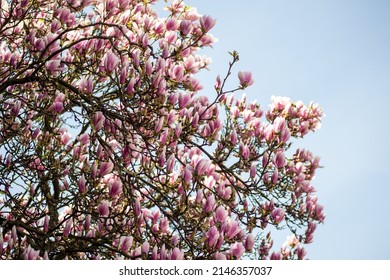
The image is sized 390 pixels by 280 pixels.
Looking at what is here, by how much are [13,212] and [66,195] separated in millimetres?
540

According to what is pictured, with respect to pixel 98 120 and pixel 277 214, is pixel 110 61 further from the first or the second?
pixel 277 214

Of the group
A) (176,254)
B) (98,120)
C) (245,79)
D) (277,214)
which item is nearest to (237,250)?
(176,254)

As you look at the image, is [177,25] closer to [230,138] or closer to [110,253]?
[230,138]

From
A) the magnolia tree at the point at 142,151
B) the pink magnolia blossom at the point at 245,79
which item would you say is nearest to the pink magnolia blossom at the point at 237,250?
the magnolia tree at the point at 142,151

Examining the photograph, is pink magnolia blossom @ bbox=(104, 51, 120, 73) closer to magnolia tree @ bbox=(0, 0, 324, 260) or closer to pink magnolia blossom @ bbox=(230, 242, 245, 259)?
magnolia tree @ bbox=(0, 0, 324, 260)

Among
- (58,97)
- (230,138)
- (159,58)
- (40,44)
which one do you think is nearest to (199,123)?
(230,138)

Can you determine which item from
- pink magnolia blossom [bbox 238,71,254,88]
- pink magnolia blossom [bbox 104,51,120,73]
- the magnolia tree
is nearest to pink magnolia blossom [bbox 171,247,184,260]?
the magnolia tree

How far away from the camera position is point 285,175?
5.95 m

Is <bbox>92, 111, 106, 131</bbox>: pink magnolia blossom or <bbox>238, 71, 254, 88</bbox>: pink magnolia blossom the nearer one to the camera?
<bbox>92, 111, 106, 131</bbox>: pink magnolia blossom

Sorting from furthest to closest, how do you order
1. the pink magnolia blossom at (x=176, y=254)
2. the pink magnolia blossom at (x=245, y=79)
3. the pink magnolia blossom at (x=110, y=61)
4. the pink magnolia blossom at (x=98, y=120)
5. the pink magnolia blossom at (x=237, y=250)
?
the pink magnolia blossom at (x=245, y=79) → the pink magnolia blossom at (x=98, y=120) → the pink magnolia blossom at (x=110, y=61) → the pink magnolia blossom at (x=237, y=250) → the pink magnolia blossom at (x=176, y=254)

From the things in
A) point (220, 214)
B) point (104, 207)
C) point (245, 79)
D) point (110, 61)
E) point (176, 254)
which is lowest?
point (176, 254)

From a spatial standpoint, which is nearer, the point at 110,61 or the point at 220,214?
the point at 220,214

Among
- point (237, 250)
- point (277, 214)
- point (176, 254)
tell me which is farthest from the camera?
point (277, 214)

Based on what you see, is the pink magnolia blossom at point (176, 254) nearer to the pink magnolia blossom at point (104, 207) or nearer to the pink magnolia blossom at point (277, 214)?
the pink magnolia blossom at point (104, 207)
